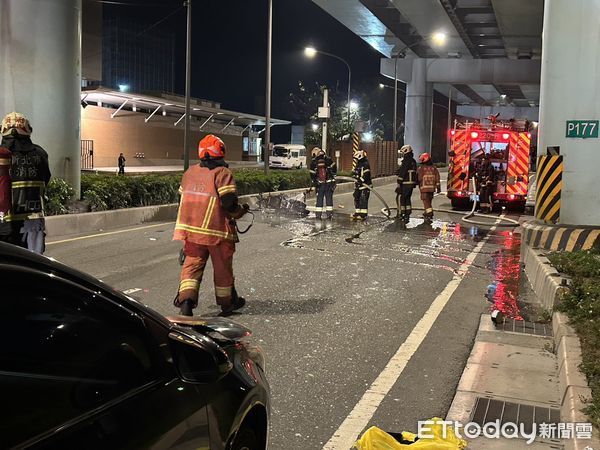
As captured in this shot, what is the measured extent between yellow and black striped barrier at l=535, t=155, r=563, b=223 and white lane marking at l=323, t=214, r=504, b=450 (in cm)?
355

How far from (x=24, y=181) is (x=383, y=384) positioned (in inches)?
164

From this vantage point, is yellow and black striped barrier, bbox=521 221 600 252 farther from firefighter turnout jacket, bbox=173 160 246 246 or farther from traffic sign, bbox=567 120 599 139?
firefighter turnout jacket, bbox=173 160 246 246

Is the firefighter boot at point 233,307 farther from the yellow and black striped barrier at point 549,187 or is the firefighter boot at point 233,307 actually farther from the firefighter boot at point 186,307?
the yellow and black striped barrier at point 549,187

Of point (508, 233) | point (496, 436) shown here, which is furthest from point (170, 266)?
point (508, 233)

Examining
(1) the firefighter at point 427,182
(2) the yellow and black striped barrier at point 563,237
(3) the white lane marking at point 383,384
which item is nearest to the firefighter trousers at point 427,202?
(1) the firefighter at point 427,182

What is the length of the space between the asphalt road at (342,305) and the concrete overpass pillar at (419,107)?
32.5 m

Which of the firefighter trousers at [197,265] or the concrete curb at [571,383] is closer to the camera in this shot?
the concrete curb at [571,383]

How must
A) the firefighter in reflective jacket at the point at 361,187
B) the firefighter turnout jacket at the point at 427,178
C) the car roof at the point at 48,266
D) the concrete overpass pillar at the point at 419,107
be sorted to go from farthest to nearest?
1. the concrete overpass pillar at the point at 419,107
2. the firefighter turnout jacket at the point at 427,178
3. the firefighter in reflective jacket at the point at 361,187
4. the car roof at the point at 48,266

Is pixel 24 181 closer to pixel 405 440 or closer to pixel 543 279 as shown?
pixel 405 440

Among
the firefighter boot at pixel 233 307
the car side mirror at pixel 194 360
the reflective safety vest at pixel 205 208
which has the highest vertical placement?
the reflective safety vest at pixel 205 208

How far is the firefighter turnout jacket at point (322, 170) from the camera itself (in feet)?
55.1

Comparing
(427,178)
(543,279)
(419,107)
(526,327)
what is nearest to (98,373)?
(526,327)

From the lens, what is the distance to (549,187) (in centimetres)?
1088

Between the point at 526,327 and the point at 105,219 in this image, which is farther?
the point at 105,219
